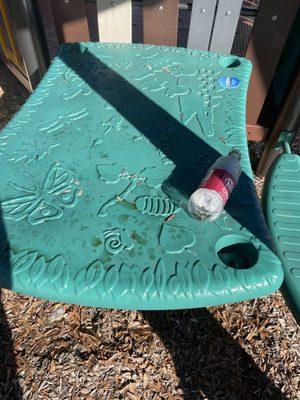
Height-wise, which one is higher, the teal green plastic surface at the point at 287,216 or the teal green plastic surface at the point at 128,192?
the teal green plastic surface at the point at 128,192

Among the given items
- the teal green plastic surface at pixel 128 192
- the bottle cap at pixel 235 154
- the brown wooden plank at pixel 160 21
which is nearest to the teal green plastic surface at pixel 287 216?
the teal green plastic surface at pixel 128 192

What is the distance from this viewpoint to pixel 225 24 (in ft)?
6.25

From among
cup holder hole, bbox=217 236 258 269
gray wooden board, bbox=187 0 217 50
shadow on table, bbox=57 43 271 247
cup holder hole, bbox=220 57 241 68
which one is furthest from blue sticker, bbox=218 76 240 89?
cup holder hole, bbox=217 236 258 269

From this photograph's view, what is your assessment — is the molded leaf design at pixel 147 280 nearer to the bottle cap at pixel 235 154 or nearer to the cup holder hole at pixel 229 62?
the bottle cap at pixel 235 154

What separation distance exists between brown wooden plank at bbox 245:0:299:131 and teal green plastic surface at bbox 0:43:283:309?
0.33 metres

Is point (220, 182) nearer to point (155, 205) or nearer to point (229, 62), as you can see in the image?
point (155, 205)

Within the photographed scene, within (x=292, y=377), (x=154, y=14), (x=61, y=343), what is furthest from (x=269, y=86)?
(x=61, y=343)

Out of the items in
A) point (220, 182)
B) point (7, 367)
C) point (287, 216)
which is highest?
point (220, 182)

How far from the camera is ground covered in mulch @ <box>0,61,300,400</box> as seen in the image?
62.6 inches

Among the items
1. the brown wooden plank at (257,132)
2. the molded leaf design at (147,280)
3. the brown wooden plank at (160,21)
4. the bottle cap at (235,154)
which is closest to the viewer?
the molded leaf design at (147,280)

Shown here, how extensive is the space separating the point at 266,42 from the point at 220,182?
51.1 inches

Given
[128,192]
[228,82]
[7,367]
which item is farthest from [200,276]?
[7,367]

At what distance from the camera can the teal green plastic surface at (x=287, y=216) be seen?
110 centimetres

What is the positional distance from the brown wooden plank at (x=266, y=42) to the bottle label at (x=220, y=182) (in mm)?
1211
